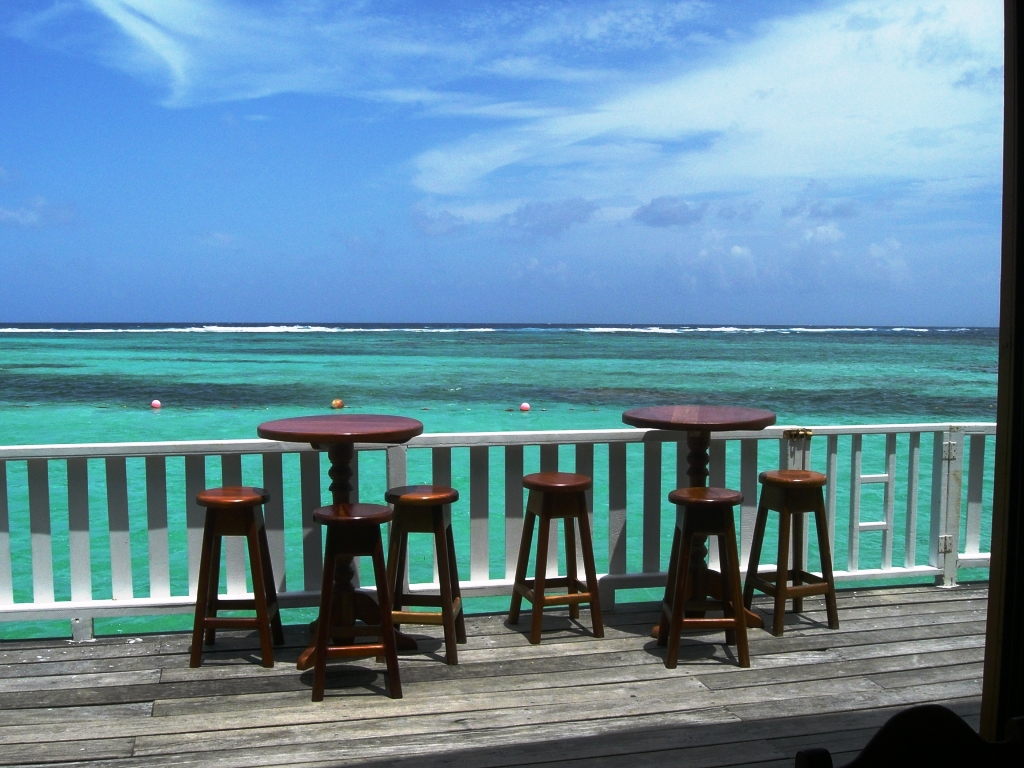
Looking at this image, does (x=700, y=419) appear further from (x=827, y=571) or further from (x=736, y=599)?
(x=827, y=571)

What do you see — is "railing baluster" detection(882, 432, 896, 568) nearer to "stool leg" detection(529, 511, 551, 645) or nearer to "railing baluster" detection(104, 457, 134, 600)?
"stool leg" detection(529, 511, 551, 645)

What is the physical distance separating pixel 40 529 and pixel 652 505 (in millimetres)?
2827

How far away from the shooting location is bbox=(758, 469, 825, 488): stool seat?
3877mm

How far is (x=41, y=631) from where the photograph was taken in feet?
20.3

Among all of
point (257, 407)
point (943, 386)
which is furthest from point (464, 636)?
point (943, 386)

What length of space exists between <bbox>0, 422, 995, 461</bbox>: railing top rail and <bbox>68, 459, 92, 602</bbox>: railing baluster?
0.28ft

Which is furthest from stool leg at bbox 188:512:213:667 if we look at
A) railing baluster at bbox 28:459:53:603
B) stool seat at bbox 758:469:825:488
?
stool seat at bbox 758:469:825:488

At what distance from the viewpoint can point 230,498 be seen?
3.47 metres

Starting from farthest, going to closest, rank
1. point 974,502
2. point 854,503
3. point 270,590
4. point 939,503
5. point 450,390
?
point 450,390 → point 974,502 → point 939,503 → point 854,503 → point 270,590

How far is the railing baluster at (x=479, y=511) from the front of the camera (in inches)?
165

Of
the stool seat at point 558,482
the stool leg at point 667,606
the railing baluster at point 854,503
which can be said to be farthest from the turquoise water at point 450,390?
the stool leg at point 667,606

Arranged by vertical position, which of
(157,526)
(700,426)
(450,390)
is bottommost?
(450,390)

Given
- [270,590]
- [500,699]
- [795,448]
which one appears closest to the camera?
[500,699]

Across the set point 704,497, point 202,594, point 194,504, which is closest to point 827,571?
point 704,497
